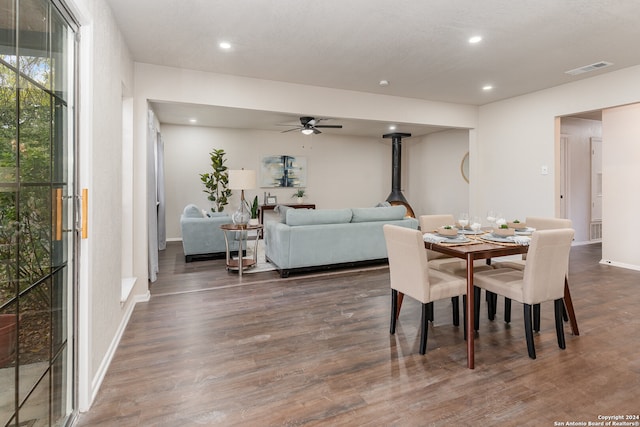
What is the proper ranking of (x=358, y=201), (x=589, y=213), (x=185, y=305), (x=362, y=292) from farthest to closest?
(x=358, y=201) < (x=589, y=213) < (x=362, y=292) < (x=185, y=305)

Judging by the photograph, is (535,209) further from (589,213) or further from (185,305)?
(185,305)

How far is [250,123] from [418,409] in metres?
6.33

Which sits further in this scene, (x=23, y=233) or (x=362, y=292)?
(x=362, y=292)

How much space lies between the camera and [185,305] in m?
3.41

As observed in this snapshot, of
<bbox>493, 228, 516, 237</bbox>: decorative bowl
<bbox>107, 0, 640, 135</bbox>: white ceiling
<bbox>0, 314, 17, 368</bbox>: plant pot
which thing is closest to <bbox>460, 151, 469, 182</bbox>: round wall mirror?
<bbox>107, 0, 640, 135</bbox>: white ceiling

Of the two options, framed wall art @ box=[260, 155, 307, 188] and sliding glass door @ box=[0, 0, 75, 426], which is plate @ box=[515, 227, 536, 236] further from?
framed wall art @ box=[260, 155, 307, 188]

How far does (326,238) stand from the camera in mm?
4590

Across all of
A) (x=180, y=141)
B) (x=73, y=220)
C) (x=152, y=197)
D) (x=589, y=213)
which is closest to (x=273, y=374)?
(x=73, y=220)

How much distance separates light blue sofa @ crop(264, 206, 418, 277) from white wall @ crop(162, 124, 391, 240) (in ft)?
10.8

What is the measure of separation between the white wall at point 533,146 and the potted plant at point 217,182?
4892mm

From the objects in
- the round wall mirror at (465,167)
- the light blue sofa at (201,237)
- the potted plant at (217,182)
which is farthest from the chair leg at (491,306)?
the potted plant at (217,182)

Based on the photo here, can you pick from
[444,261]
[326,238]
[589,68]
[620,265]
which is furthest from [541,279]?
[620,265]

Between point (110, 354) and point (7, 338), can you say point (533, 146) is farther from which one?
point (7, 338)

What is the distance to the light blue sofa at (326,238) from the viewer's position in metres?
4.44
